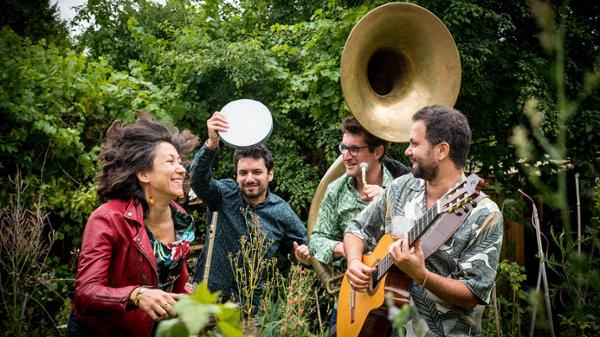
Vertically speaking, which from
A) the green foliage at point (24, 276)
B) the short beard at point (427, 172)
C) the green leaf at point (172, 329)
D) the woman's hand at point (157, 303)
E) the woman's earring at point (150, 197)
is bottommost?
the green foliage at point (24, 276)

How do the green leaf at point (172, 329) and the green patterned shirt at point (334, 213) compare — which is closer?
the green leaf at point (172, 329)

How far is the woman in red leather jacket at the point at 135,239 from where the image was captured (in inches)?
88.9

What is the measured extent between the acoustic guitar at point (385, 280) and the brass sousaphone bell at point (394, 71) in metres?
0.55

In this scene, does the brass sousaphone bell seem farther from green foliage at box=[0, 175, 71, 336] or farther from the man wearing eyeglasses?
green foliage at box=[0, 175, 71, 336]

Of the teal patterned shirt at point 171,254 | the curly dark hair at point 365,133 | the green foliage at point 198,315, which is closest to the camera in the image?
the green foliage at point 198,315

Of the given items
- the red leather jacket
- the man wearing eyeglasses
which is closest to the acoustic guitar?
the man wearing eyeglasses

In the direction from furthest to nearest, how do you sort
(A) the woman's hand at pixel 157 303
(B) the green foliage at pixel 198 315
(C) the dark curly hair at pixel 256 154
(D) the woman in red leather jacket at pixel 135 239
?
(C) the dark curly hair at pixel 256 154 → (D) the woman in red leather jacket at pixel 135 239 → (A) the woman's hand at pixel 157 303 → (B) the green foliage at pixel 198 315

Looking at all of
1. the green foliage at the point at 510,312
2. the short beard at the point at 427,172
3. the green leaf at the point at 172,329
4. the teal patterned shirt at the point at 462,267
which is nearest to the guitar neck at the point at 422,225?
the teal patterned shirt at the point at 462,267

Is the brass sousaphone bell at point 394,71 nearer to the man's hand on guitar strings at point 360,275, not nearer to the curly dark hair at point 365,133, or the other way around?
the curly dark hair at point 365,133

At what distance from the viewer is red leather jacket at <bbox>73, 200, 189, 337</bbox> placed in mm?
2305

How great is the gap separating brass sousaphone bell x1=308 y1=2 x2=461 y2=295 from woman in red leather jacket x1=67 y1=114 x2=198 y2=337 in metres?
1.03

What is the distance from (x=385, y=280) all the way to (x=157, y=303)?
93 centimetres

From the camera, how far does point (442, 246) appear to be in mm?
2311

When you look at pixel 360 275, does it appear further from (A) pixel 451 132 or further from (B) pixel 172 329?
(B) pixel 172 329
